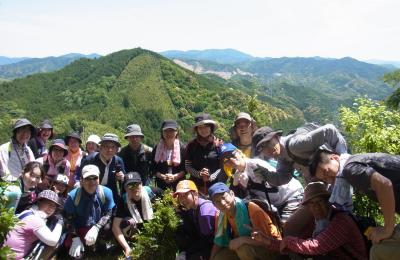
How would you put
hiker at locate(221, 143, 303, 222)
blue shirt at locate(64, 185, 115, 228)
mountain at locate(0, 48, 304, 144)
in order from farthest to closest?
mountain at locate(0, 48, 304, 144) < blue shirt at locate(64, 185, 115, 228) < hiker at locate(221, 143, 303, 222)

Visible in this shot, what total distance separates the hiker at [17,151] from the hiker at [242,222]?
3.92 metres

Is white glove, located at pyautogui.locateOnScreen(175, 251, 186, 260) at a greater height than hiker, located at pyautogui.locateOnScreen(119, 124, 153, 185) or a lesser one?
lesser

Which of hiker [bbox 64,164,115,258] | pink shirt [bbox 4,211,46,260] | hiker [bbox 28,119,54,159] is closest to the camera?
pink shirt [bbox 4,211,46,260]

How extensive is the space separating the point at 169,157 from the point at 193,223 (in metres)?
1.85

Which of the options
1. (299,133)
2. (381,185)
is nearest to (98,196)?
(299,133)

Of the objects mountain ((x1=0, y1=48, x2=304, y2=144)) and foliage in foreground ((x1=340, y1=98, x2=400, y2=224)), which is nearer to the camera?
foliage in foreground ((x1=340, y1=98, x2=400, y2=224))

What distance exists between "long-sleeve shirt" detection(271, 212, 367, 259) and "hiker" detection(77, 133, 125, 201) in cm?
379

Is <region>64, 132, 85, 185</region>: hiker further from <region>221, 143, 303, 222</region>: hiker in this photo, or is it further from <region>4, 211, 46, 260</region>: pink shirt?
<region>221, 143, 303, 222</region>: hiker

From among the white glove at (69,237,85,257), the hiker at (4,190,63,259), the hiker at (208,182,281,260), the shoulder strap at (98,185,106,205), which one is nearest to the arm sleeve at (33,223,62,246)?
the hiker at (4,190,63,259)

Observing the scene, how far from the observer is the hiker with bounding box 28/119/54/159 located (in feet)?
23.6

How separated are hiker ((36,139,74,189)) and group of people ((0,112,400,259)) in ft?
0.06

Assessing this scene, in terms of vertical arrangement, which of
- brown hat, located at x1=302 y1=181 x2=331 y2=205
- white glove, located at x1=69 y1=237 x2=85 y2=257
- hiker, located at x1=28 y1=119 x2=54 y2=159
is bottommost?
white glove, located at x1=69 y1=237 x2=85 y2=257

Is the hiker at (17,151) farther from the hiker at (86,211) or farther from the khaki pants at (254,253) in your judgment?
the khaki pants at (254,253)

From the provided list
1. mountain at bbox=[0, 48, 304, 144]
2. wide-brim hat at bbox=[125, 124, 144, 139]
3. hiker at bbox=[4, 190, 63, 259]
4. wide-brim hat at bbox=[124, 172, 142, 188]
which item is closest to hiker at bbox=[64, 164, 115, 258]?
wide-brim hat at bbox=[124, 172, 142, 188]
